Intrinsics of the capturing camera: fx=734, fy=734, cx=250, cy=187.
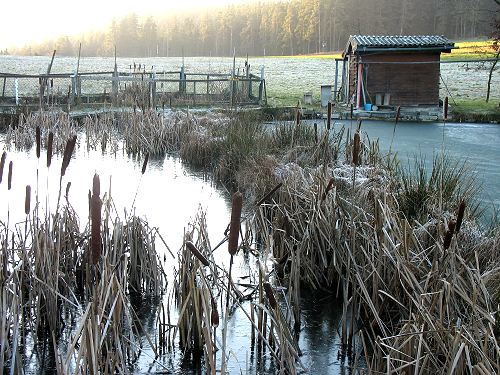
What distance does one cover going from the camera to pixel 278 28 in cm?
9519

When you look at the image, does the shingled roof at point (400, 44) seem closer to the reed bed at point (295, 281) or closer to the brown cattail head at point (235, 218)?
the reed bed at point (295, 281)

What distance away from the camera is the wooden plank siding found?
26031mm

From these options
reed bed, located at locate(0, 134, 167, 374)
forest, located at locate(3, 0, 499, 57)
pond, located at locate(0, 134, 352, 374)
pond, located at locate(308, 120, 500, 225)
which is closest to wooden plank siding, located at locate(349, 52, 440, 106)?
pond, located at locate(308, 120, 500, 225)

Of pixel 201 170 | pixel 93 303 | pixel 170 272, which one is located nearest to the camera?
pixel 93 303

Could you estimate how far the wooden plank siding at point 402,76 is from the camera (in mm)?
26031

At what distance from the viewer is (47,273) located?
18.8 feet

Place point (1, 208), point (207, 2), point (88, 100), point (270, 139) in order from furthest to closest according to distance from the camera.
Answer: point (207, 2) → point (88, 100) → point (270, 139) → point (1, 208)

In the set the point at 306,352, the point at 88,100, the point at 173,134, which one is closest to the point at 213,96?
the point at 88,100

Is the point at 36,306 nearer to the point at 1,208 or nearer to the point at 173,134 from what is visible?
the point at 1,208

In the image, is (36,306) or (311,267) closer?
(36,306)

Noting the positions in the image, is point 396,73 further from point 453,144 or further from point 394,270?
point 394,270

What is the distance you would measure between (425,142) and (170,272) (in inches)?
430

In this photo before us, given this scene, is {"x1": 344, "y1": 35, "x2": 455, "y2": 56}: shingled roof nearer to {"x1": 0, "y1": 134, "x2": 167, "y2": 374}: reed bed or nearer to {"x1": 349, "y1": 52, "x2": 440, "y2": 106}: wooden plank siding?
{"x1": 349, "y1": 52, "x2": 440, "y2": 106}: wooden plank siding

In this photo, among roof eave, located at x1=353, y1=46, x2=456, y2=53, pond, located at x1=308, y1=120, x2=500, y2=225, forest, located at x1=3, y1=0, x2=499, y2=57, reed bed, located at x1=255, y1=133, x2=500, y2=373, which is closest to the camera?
reed bed, located at x1=255, y1=133, x2=500, y2=373
